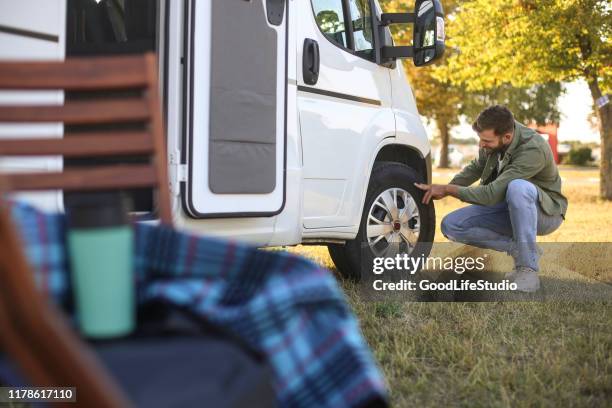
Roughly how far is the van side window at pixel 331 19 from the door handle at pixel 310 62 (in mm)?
242

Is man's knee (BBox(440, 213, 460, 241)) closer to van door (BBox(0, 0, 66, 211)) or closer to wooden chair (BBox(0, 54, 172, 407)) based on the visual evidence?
van door (BBox(0, 0, 66, 211))

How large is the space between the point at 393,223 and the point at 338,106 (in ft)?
3.10

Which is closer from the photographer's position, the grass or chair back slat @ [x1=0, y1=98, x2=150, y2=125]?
chair back slat @ [x1=0, y1=98, x2=150, y2=125]

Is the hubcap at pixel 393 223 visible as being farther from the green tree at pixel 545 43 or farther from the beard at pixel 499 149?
the green tree at pixel 545 43

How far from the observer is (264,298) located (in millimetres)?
1365

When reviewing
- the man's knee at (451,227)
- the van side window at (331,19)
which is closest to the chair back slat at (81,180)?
the van side window at (331,19)

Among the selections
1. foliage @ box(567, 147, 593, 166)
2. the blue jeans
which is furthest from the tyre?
A: foliage @ box(567, 147, 593, 166)

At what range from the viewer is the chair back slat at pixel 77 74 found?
4.70 ft

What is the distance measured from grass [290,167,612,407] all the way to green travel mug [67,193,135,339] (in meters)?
1.60

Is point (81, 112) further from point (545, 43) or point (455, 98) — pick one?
point (455, 98)

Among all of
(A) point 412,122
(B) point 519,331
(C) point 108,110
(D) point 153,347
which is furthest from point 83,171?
(A) point 412,122

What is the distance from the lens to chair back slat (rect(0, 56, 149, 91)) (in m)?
1.43

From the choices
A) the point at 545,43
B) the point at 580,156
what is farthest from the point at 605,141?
the point at 580,156

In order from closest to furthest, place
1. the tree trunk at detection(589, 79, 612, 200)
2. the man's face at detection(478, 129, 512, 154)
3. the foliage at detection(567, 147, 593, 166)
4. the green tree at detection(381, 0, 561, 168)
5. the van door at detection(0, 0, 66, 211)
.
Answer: the van door at detection(0, 0, 66, 211) → the man's face at detection(478, 129, 512, 154) → the tree trunk at detection(589, 79, 612, 200) → the green tree at detection(381, 0, 561, 168) → the foliage at detection(567, 147, 593, 166)
